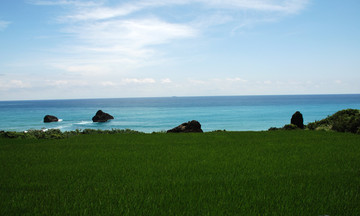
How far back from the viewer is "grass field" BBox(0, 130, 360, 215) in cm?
694

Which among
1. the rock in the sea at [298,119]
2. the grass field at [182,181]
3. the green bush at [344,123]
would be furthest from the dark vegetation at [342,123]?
the grass field at [182,181]

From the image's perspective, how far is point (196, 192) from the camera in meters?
8.09

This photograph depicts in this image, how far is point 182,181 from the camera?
29.7ft

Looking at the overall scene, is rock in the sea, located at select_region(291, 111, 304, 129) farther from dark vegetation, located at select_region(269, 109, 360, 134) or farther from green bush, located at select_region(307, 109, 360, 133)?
green bush, located at select_region(307, 109, 360, 133)

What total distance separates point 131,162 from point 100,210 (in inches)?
214

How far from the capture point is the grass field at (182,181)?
694 centimetres

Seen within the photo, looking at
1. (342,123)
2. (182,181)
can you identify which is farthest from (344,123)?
(182,181)

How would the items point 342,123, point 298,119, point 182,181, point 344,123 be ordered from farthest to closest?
1. point 298,119
2. point 342,123
3. point 344,123
4. point 182,181

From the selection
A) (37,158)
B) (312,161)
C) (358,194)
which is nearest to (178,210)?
(358,194)

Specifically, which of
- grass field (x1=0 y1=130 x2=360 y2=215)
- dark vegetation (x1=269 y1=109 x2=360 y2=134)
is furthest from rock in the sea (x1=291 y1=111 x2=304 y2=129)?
grass field (x1=0 y1=130 x2=360 y2=215)

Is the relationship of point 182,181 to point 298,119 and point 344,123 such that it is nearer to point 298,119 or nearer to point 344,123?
point 344,123

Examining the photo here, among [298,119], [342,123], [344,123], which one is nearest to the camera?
[344,123]

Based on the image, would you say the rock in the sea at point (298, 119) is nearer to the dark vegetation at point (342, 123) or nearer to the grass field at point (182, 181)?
the dark vegetation at point (342, 123)

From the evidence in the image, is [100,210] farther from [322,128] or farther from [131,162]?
[322,128]
